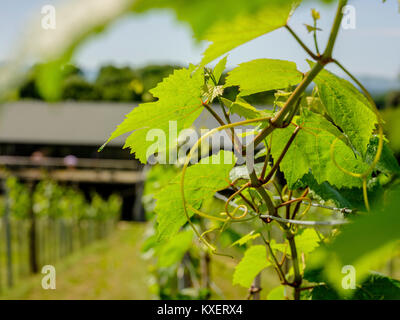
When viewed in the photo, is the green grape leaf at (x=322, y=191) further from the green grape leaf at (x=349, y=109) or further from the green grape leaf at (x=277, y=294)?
the green grape leaf at (x=277, y=294)

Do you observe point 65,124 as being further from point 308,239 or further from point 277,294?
point 308,239

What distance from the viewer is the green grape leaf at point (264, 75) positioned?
601mm

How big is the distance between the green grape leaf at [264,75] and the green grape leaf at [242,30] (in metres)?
0.13

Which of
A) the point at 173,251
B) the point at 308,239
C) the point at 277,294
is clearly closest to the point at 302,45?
the point at 308,239

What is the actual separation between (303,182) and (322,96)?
24cm

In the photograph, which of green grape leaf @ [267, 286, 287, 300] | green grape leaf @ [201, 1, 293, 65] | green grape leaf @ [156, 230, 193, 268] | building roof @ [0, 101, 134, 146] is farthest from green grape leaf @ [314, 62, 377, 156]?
building roof @ [0, 101, 134, 146]

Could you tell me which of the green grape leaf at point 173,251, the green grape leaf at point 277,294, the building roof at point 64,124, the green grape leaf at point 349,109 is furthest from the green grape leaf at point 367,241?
the building roof at point 64,124

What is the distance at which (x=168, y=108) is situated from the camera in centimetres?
69

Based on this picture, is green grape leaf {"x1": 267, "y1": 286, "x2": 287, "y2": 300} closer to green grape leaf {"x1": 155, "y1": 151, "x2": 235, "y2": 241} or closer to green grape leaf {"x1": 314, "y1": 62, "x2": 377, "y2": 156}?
green grape leaf {"x1": 155, "y1": 151, "x2": 235, "y2": 241}
